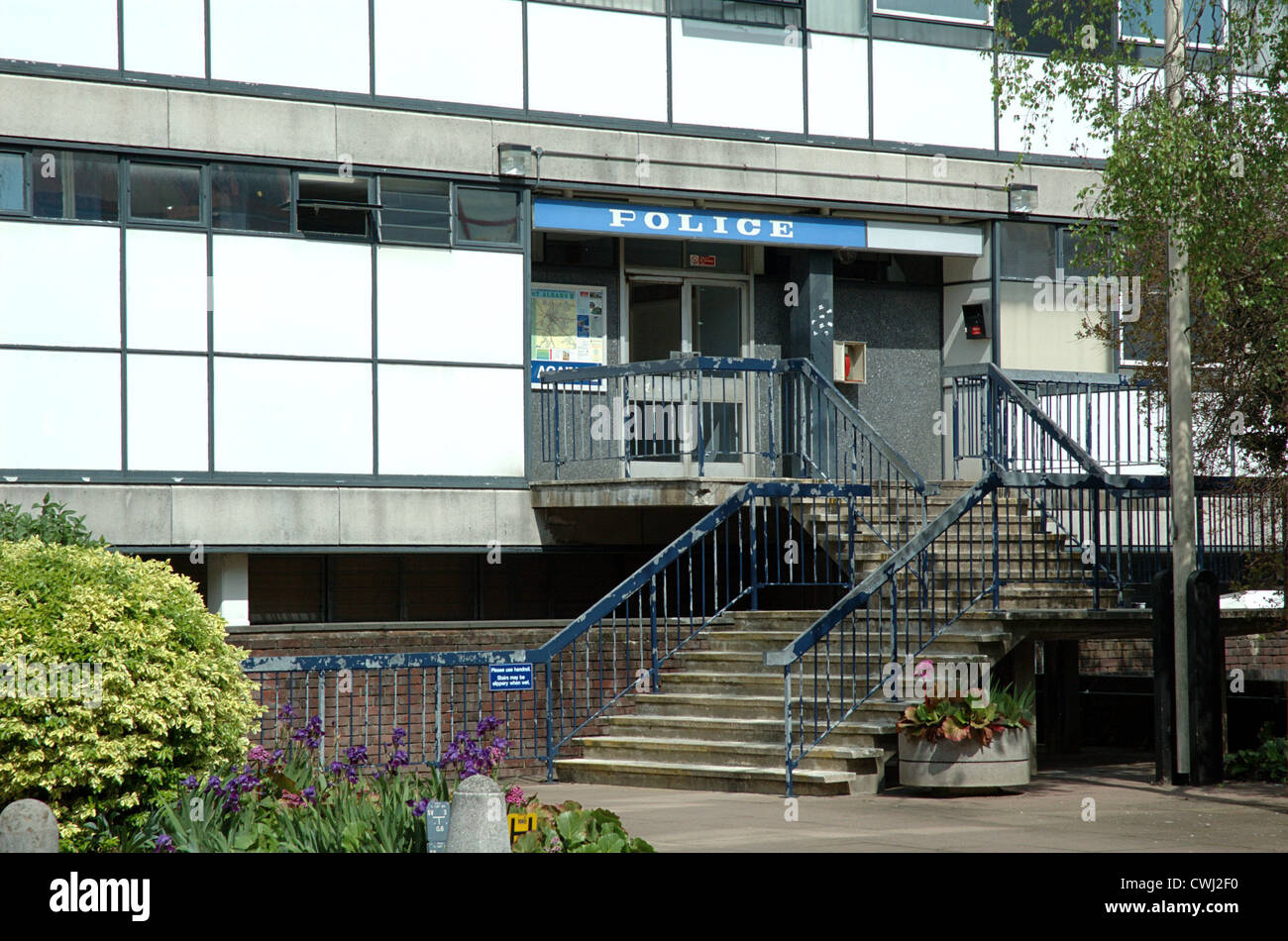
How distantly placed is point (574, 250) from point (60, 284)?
5.63 metres

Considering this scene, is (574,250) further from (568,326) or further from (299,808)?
(299,808)

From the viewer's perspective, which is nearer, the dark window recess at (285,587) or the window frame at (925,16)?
the dark window recess at (285,587)

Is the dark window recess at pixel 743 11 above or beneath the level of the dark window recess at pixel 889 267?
Result: above

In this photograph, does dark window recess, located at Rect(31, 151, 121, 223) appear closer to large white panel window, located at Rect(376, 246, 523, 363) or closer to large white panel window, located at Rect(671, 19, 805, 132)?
large white panel window, located at Rect(376, 246, 523, 363)

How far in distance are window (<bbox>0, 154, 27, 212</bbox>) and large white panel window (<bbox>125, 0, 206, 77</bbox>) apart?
4.32ft

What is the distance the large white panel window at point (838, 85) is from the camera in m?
18.1

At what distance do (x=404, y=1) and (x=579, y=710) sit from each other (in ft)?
22.7

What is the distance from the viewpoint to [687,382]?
58.6ft

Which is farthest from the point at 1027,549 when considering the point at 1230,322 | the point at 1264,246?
the point at 1264,246

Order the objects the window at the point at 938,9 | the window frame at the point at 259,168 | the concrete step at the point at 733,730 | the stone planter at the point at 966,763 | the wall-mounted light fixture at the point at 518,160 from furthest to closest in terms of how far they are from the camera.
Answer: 1. the window at the point at 938,9
2. the wall-mounted light fixture at the point at 518,160
3. the window frame at the point at 259,168
4. the concrete step at the point at 733,730
5. the stone planter at the point at 966,763

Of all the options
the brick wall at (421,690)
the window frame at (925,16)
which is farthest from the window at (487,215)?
the window frame at (925,16)

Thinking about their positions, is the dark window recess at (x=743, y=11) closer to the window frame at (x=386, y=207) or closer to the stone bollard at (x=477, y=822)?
the window frame at (x=386, y=207)

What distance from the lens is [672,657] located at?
49.2 ft

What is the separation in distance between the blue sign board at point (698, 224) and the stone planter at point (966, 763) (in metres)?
6.95
